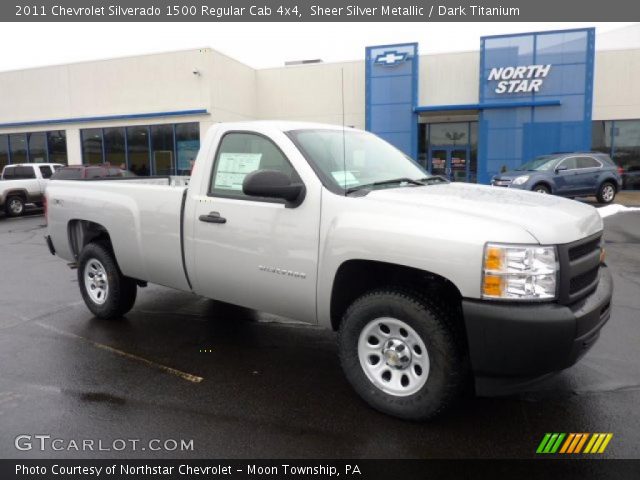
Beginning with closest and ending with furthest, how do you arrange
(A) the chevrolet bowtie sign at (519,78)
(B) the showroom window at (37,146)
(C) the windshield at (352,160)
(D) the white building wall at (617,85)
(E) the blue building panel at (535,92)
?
(C) the windshield at (352,160)
(E) the blue building panel at (535,92)
(A) the chevrolet bowtie sign at (519,78)
(D) the white building wall at (617,85)
(B) the showroom window at (37,146)

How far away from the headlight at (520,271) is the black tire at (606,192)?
17.0m

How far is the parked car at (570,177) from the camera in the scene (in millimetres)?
16734

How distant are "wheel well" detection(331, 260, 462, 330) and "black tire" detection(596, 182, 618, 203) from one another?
1676 cm

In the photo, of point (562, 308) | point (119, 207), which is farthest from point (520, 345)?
point (119, 207)

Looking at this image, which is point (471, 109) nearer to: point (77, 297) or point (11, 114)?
point (77, 297)

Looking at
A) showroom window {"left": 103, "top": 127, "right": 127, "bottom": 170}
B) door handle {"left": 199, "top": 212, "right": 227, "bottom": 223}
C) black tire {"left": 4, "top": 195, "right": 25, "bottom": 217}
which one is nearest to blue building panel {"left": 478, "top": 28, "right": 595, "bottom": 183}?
showroom window {"left": 103, "top": 127, "right": 127, "bottom": 170}

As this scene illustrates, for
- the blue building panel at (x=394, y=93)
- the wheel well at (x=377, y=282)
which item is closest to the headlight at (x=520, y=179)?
the blue building panel at (x=394, y=93)

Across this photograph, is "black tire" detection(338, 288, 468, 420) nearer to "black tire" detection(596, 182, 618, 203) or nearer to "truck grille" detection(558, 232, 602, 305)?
"truck grille" detection(558, 232, 602, 305)

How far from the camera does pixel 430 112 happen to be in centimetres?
2483

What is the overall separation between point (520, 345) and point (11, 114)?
3266cm

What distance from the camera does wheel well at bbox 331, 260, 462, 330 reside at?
11.2 feet

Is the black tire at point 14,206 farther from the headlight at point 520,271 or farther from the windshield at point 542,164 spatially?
the headlight at point 520,271

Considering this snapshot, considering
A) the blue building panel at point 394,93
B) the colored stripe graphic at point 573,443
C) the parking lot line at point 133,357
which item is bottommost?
the colored stripe graphic at point 573,443

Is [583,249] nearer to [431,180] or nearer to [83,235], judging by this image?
[431,180]
